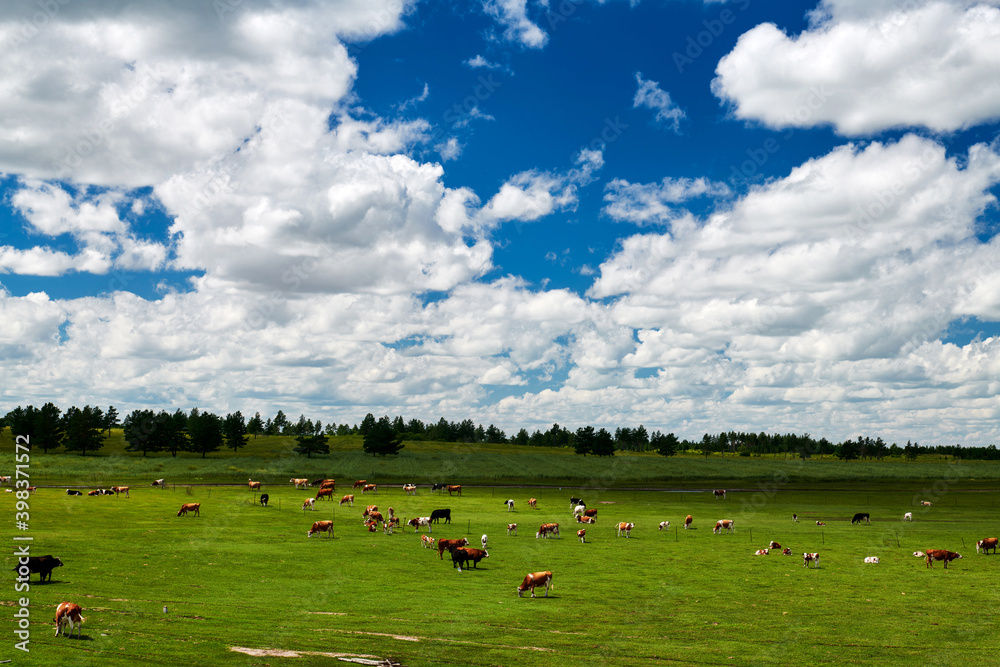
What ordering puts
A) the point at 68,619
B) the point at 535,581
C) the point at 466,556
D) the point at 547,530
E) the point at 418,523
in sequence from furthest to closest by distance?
the point at 418,523 < the point at 547,530 < the point at 466,556 < the point at 535,581 < the point at 68,619

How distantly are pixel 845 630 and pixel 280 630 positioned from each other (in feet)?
70.1

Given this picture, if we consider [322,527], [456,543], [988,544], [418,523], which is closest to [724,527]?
[988,544]

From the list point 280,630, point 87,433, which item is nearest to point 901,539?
point 280,630

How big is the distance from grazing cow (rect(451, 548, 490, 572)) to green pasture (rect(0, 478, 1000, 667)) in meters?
0.64

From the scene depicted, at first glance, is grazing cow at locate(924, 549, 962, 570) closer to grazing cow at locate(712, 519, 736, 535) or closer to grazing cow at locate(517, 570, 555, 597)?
grazing cow at locate(712, 519, 736, 535)

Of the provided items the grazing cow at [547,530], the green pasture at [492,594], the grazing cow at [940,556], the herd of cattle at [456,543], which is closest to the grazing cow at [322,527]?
the herd of cattle at [456,543]

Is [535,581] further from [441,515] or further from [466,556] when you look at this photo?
[441,515]

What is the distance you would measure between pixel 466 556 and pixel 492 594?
7628 millimetres

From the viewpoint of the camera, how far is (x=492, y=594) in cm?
3142

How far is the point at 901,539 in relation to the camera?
54000 millimetres

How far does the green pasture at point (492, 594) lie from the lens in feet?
70.4

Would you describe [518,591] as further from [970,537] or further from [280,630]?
[970,537]

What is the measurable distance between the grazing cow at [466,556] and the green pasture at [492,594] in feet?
2.10

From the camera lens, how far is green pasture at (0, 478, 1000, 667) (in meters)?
21.5
